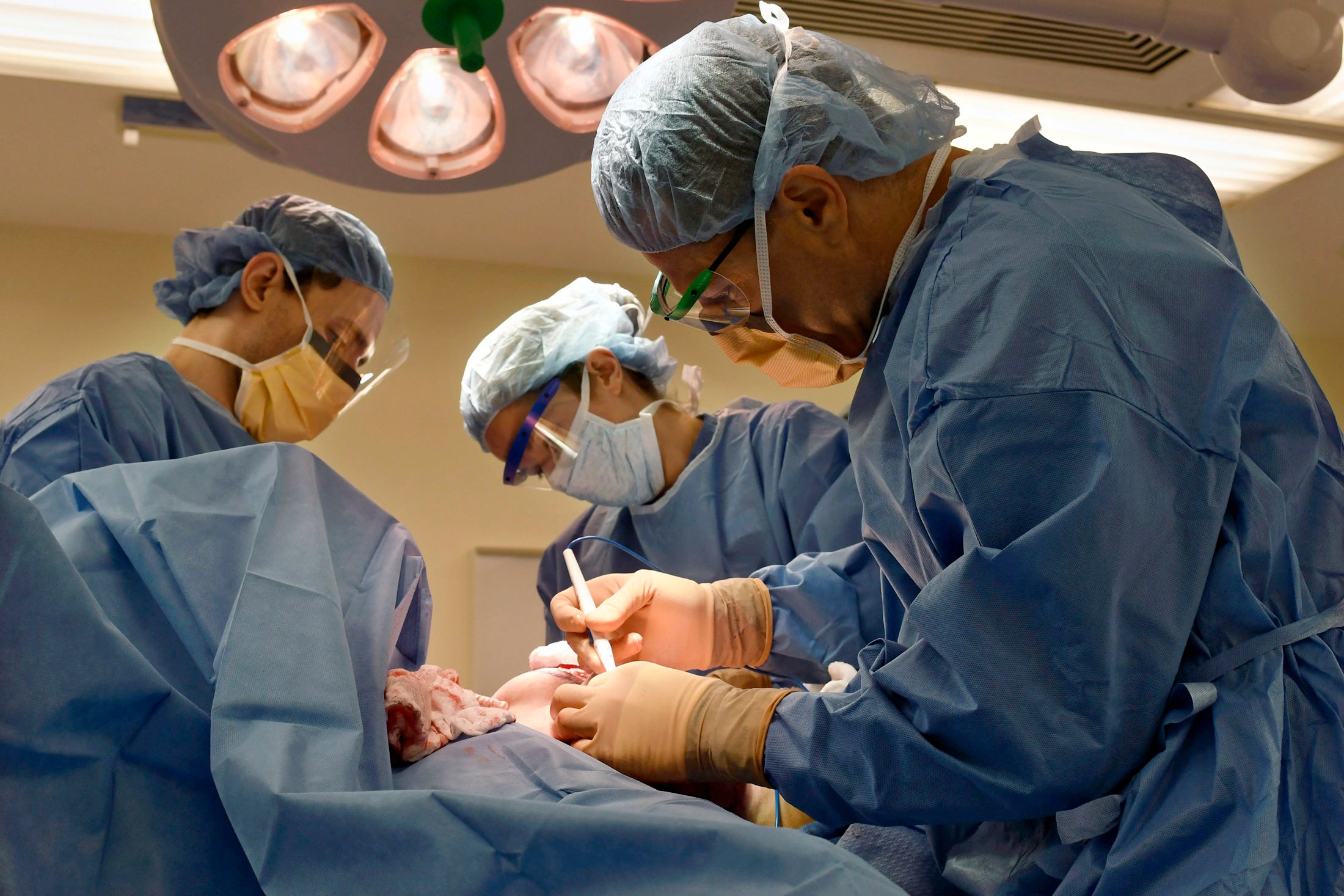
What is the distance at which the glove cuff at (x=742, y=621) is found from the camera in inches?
76.2

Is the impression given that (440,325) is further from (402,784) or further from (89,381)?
(402,784)

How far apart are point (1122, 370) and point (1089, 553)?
178mm

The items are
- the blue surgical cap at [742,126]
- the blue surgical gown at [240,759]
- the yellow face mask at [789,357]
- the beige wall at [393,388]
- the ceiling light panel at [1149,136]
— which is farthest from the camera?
the beige wall at [393,388]

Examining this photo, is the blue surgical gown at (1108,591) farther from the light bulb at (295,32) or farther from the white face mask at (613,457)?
the white face mask at (613,457)

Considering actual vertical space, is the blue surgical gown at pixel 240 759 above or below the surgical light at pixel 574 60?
below

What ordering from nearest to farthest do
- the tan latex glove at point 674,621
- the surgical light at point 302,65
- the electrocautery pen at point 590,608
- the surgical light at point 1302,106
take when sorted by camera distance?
the surgical light at point 302,65
the electrocautery pen at point 590,608
the tan latex glove at point 674,621
the surgical light at point 1302,106

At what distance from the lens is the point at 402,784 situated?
1214 mm

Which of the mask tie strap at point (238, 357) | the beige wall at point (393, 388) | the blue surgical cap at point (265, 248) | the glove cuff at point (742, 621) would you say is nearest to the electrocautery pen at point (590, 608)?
the glove cuff at point (742, 621)

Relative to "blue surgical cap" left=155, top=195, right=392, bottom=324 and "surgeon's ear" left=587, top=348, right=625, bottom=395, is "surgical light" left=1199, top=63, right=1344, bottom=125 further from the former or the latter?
"blue surgical cap" left=155, top=195, right=392, bottom=324

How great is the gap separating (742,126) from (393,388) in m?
2.59

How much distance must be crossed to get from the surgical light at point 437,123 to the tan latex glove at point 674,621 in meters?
0.71

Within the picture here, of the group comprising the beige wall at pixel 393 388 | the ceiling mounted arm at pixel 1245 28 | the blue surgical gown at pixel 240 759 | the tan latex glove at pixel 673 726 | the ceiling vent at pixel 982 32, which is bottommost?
the beige wall at pixel 393 388

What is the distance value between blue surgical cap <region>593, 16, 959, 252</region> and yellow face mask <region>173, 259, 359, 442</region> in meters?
1.19

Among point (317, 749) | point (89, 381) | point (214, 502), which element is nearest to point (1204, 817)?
point (317, 749)
